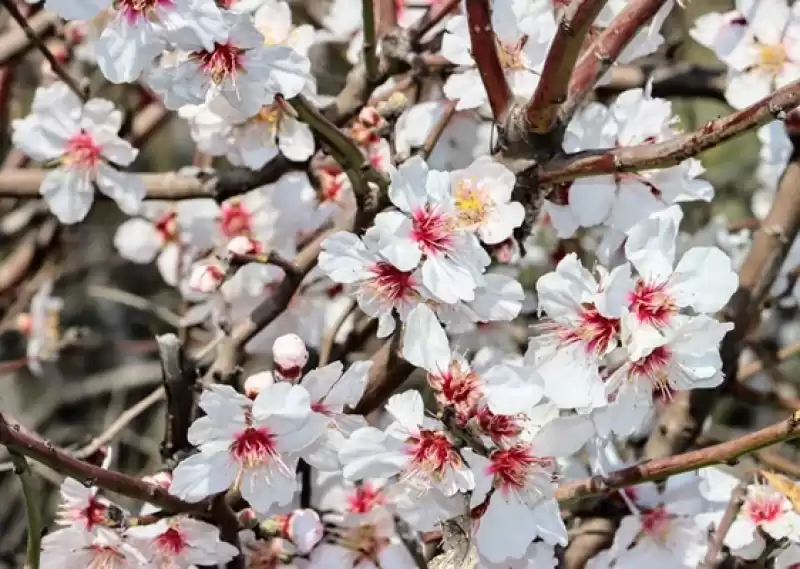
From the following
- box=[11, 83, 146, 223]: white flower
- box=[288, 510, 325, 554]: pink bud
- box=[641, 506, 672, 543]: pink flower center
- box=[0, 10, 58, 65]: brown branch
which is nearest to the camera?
box=[288, 510, 325, 554]: pink bud

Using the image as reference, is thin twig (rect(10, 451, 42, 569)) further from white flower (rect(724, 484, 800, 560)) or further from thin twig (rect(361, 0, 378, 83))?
white flower (rect(724, 484, 800, 560))

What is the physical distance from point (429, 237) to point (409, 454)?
0.65 ft

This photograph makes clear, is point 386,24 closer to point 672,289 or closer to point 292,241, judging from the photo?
point 292,241

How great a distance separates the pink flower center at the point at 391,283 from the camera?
3.06 feet

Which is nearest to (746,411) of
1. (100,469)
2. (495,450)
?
(495,450)

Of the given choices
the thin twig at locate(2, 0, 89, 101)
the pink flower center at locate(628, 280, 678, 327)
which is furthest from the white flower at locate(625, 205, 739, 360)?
the thin twig at locate(2, 0, 89, 101)

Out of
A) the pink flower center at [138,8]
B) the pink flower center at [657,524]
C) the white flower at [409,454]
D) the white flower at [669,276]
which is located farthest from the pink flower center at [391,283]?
the pink flower center at [657,524]

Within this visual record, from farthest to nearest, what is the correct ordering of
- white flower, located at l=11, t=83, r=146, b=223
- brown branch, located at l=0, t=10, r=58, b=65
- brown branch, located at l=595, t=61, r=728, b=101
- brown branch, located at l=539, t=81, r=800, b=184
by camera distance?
brown branch, located at l=0, t=10, r=58, b=65 < brown branch, located at l=595, t=61, r=728, b=101 < white flower, located at l=11, t=83, r=146, b=223 < brown branch, located at l=539, t=81, r=800, b=184

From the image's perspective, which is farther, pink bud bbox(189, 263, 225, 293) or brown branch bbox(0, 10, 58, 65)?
brown branch bbox(0, 10, 58, 65)

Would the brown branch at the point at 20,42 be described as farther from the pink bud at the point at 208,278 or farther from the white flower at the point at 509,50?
the white flower at the point at 509,50

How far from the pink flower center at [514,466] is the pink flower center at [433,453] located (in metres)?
0.04

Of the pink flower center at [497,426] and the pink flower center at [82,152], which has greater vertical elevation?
the pink flower center at [82,152]

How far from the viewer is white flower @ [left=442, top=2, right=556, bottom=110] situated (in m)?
1.05

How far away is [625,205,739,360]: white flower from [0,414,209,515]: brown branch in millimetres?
455
